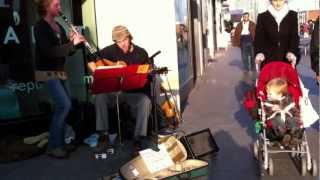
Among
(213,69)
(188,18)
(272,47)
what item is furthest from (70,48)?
(213,69)

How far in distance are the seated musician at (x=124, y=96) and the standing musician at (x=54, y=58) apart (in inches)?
16.6

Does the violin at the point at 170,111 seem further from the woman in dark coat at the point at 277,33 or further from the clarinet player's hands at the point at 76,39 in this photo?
the clarinet player's hands at the point at 76,39

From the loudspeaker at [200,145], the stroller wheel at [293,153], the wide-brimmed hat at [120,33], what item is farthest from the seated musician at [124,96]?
the stroller wheel at [293,153]

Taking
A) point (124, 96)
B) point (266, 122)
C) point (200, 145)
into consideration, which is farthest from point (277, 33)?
point (124, 96)

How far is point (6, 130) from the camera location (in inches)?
281

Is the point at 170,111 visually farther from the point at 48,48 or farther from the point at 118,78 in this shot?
the point at 48,48

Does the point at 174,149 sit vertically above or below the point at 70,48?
below

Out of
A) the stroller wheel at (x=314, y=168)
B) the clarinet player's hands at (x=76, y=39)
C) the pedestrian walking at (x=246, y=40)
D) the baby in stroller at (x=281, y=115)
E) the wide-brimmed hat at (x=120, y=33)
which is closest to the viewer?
the stroller wheel at (x=314, y=168)

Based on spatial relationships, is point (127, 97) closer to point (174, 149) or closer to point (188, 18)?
point (174, 149)

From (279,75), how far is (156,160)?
5.19ft

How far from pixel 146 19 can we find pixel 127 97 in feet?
5.14

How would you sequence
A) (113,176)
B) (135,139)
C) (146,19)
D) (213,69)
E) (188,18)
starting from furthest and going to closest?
1. (213,69)
2. (188,18)
3. (146,19)
4. (135,139)
5. (113,176)

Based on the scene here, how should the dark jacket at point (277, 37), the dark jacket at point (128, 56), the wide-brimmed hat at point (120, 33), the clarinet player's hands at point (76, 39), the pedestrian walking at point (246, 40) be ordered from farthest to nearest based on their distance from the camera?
1. the pedestrian walking at point (246, 40)
2. the dark jacket at point (128, 56)
3. the wide-brimmed hat at point (120, 33)
4. the dark jacket at point (277, 37)
5. the clarinet player's hands at point (76, 39)

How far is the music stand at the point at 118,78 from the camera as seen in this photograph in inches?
233
